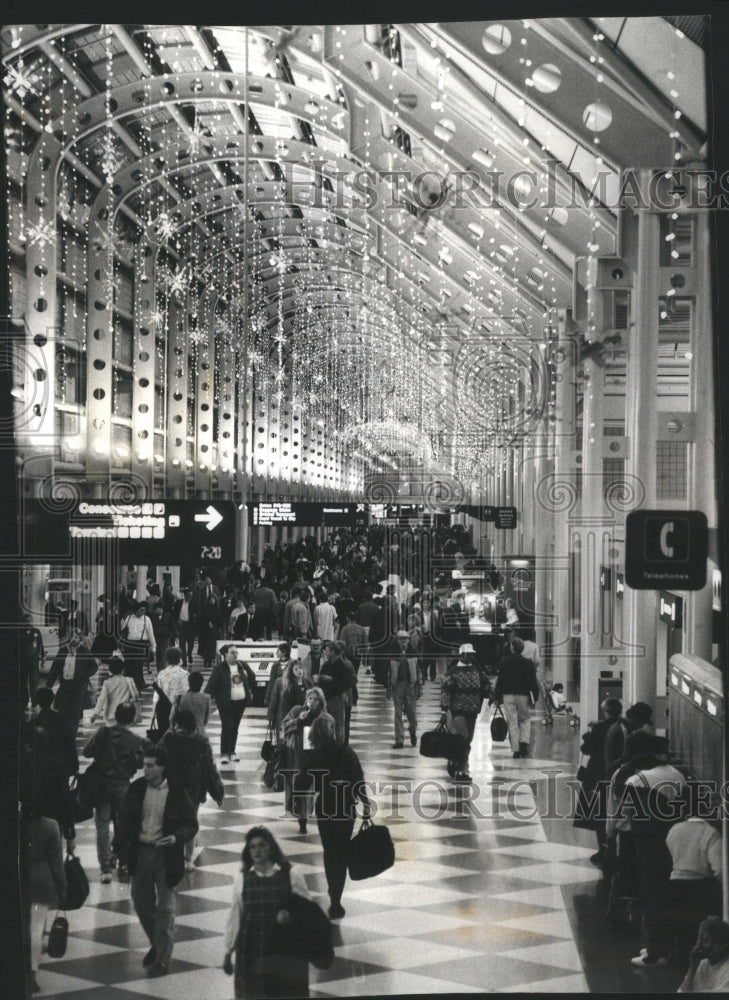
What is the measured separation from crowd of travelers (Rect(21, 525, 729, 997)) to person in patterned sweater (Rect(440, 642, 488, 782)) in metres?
0.02

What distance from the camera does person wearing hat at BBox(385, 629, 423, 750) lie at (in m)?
7.70

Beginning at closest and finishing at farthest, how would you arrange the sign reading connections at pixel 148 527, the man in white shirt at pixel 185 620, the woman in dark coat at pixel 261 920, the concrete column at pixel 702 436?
the woman in dark coat at pixel 261 920 < the concrete column at pixel 702 436 < the sign reading connections at pixel 148 527 < the man in white shirt at pixel 185 620

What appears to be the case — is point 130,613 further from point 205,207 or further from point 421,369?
point 205,207

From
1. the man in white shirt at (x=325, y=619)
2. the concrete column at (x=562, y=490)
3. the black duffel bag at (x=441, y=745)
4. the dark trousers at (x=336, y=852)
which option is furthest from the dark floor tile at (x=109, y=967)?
the concrete column at (x=562, y=490)

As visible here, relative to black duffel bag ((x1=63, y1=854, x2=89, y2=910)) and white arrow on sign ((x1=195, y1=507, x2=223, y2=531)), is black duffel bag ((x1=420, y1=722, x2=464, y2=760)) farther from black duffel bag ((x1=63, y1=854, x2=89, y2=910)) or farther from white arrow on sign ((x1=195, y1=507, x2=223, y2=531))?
black duffel bag ((x1=63, y1=854, x2=89, y2=910))

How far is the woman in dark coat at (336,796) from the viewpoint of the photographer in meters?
7.09

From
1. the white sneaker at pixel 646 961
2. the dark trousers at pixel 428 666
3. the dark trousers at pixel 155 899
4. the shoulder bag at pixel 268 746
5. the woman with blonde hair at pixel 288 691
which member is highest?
the dark trousers at pixel 428 666

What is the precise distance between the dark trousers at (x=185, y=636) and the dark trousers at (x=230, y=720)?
412mm

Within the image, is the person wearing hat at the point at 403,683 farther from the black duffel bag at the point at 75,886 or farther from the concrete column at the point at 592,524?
the black duffel bag at the point at 75,886

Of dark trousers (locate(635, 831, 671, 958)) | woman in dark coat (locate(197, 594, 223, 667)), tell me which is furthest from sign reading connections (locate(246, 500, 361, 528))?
dark trousers (locate(635, 831, 671, 958))

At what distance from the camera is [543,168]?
7.36 m

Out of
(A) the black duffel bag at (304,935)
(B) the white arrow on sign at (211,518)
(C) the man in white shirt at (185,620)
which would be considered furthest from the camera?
(C) the man in white shirt at (185,620)

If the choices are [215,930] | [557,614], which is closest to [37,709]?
[215,930]

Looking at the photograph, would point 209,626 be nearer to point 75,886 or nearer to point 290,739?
point 290,739
